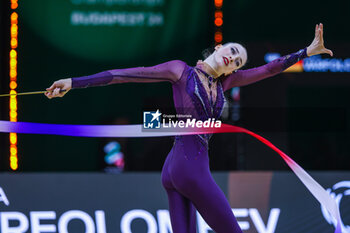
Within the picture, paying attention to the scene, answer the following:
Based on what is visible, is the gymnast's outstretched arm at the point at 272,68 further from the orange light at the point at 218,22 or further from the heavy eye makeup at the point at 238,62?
the orange light at the point at 218,22

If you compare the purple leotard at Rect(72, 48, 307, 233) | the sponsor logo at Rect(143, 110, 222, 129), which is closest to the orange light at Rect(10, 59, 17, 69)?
the sponsor logo at Rect(143, 110, 222, 129)

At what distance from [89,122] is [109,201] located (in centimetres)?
113

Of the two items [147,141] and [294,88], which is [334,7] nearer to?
[294,88]

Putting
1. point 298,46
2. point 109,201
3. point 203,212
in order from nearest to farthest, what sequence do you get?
point 203,212 < point 109,201 < point 298,46

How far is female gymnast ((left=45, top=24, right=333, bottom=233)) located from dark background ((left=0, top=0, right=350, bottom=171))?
2106mm

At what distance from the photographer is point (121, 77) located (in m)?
3.10

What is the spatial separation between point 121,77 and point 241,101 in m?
2.48

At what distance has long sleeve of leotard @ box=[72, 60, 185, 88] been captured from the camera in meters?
3.07

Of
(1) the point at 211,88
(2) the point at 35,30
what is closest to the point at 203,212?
(1) the point at 211,88

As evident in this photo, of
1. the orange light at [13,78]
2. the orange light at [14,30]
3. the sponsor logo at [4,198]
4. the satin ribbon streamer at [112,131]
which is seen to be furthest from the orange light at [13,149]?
the satin ribbon streamer at [112,131]

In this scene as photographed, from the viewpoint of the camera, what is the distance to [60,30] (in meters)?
5.39

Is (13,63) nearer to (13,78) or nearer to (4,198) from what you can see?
(13,78)

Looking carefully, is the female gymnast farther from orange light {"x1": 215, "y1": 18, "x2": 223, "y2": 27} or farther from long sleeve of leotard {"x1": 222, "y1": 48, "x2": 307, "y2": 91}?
orange light {"x1": 215, "y1": 18, "x2": 223, "y2": 27}

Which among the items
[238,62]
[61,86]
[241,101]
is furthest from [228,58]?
[241,101]
